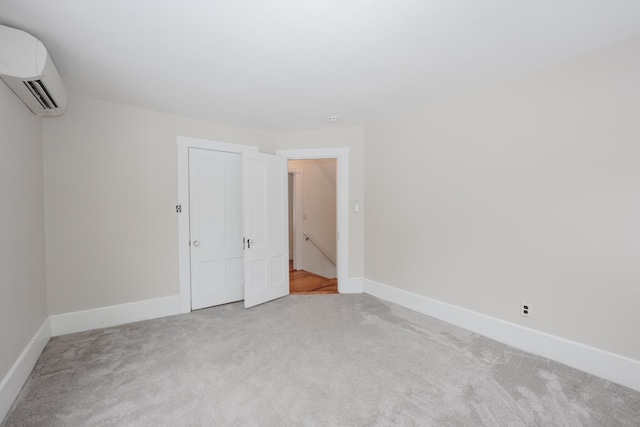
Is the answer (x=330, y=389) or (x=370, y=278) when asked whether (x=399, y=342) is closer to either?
(x=330, y=389)

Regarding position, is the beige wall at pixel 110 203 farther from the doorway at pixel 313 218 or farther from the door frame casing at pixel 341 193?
the doorway at pixel 313 218

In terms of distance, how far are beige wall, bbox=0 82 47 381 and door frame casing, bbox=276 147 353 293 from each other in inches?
99.5

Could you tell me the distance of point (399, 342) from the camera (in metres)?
2.55

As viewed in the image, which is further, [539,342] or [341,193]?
[341,193]

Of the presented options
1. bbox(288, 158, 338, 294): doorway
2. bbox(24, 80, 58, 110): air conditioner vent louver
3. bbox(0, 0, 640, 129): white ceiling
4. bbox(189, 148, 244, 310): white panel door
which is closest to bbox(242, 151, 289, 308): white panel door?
bbox(189, 148, 244, 310): white panel door

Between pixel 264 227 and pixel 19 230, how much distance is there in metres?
2.20

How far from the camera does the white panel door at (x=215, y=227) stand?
3393 mm

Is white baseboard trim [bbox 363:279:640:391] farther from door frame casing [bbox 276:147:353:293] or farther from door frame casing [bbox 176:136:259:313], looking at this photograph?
door frame casing [bbox 176:136:259:313]

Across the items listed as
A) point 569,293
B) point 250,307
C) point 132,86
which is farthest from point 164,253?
point 569,293

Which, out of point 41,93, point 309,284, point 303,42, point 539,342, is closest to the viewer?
point 303,42

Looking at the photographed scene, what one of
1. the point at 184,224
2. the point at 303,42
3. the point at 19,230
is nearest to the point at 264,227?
the point at 184,224

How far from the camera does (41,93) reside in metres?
2.01

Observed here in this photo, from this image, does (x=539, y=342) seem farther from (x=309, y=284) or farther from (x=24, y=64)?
(x=24, y=64)

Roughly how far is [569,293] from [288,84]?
2.91m
